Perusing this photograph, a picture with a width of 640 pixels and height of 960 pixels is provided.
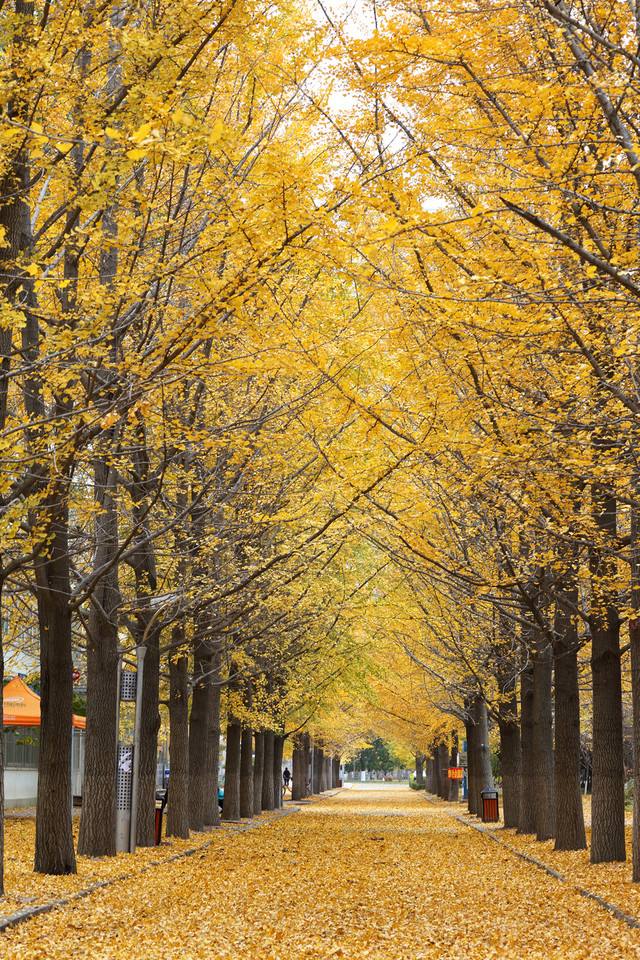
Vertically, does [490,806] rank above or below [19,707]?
below

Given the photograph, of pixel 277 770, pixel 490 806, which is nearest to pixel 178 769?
pixel 490 806

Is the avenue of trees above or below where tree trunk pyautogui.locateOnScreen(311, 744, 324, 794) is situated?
above

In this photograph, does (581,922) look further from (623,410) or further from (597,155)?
(597,155)

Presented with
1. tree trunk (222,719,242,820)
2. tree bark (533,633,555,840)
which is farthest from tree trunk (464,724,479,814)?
tree bark (533,633,555,840)

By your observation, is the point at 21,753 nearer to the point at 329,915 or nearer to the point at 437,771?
the point at 329,915

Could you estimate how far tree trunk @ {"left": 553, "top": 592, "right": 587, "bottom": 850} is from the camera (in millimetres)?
18078

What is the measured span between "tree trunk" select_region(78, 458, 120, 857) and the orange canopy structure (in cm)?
1128

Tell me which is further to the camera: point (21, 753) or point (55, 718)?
point (21, 753)

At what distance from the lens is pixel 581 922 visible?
35.4 ft

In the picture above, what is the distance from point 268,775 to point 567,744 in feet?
78.5

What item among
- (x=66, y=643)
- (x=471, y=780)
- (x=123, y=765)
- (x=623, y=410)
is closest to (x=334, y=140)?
(x=623, y=410)

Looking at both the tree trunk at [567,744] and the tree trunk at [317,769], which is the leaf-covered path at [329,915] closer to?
the tree trunk at [567,744]

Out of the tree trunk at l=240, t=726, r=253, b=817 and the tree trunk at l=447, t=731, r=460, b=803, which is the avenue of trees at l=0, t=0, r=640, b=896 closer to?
the tree trunk at l=240, t=726, r=253, b=817

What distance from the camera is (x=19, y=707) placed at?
2812cm
